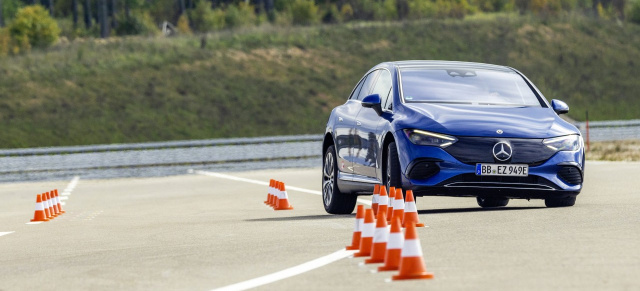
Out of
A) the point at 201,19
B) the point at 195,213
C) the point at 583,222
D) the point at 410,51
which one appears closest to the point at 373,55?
the point at 410,51

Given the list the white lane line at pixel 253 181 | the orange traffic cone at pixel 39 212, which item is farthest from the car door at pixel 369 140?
the orange traffic cone at pixel 39 212

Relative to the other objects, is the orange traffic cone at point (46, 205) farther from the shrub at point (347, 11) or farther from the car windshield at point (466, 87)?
the shrub at point (347, 11)

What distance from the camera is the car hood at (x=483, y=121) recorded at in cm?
1210

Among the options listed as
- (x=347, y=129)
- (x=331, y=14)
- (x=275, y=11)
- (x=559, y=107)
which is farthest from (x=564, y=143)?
(x=275, y=11)

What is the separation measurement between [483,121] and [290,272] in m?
4.23

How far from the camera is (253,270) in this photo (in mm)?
8805

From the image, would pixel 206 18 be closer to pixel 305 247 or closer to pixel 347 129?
pixel 347 129

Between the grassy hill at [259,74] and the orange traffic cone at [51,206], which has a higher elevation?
the orange traffic cone at [51,206]

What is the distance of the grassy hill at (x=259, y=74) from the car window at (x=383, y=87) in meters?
31.5

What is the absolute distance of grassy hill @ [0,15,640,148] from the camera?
47.7 meters

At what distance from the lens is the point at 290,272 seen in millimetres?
8562

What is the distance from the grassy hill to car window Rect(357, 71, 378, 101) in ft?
101

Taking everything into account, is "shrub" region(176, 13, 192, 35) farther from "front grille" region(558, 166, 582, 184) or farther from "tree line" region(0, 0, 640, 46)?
"front grille" region(558, 166, 582, 184)

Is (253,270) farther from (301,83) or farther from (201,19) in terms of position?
(201,19)
